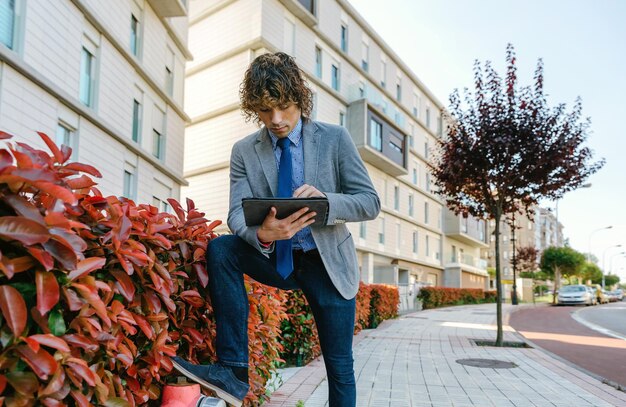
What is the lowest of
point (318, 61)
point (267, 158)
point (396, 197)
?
point (267, 158)

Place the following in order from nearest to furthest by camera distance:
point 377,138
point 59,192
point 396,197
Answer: point 59,192, point 377,138, point 396,197

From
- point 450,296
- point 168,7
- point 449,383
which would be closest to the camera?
point 449,383

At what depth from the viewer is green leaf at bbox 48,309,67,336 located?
145 cm

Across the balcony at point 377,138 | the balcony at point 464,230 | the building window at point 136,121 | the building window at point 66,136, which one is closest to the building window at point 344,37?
the balcony at point 377,138

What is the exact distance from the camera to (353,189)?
2.75m

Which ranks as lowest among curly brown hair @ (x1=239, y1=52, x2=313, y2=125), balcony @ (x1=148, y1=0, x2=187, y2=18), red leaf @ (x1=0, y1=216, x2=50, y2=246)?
red leaf @ (x1=0, y1=216, x2=50, y2=246)

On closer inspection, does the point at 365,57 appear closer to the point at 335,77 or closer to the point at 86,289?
the point at 335,77

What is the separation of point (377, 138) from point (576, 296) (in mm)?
18112

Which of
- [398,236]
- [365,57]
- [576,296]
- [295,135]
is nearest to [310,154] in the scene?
[295,135]

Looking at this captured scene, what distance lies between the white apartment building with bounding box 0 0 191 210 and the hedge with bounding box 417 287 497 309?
15.1 metres

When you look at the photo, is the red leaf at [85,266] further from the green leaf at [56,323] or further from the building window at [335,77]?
the building window at [335,77]

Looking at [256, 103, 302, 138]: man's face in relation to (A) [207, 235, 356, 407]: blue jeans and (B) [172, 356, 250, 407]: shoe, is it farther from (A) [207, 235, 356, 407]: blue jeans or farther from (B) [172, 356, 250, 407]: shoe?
(B) [172, 356, 250, 407]: shoe

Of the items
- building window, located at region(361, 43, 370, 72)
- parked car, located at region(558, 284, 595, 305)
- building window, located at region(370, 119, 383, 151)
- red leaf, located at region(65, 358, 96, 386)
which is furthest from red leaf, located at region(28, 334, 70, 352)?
parked car, located at region(558, 284, 595, 305)

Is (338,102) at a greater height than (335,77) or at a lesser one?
lesser
